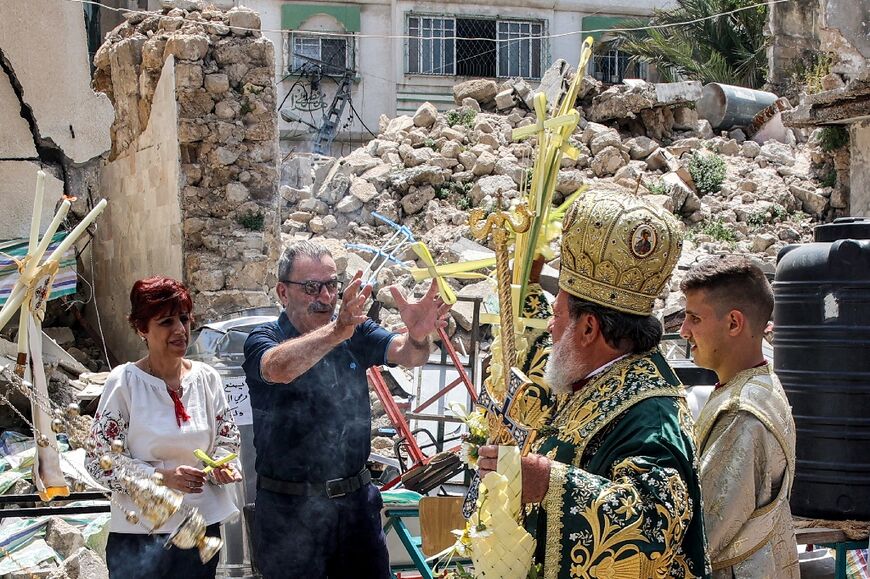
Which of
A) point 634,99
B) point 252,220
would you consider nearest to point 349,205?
point 252,220

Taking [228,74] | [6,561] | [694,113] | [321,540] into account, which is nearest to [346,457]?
[321,540]

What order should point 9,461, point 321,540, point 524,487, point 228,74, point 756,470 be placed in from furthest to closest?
point 228,74
point 9,461
point 321,540
point 756,470
point 524,487

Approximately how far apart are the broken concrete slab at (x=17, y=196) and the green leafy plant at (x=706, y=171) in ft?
36.7

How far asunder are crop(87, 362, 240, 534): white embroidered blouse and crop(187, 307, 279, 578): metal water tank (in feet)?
2.44

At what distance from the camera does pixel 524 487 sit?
89.0 inches

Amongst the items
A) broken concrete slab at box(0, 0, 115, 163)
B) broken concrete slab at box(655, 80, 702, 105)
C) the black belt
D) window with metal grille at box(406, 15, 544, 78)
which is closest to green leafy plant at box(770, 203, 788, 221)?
broken concrete slab at box(655, 80, 702, 105)

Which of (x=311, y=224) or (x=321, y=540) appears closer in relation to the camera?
(x=321, y=540)

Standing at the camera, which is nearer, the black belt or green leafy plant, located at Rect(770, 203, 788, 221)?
the black belt

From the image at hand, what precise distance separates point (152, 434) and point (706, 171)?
1446cm

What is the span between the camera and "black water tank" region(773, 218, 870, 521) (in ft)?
14.0

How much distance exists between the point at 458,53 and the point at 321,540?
21.8m

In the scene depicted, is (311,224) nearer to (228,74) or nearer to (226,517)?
(228,74)

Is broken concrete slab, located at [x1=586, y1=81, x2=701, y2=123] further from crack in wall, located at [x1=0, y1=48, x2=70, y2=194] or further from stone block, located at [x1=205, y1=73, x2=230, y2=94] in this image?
crack in wall, located at [x1=0, y1=48, x2=70, y2=194]

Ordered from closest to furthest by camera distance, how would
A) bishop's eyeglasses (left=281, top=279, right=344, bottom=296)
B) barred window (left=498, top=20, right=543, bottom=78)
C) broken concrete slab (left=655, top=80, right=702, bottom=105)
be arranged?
bishop's eyeglasses (left=281, top=279, right=344, bottom=296) < broken concrete slab (left=655, top=80, right=702, bottom=105) < barred window (left=498, top=20, right=543, bottom=78)
